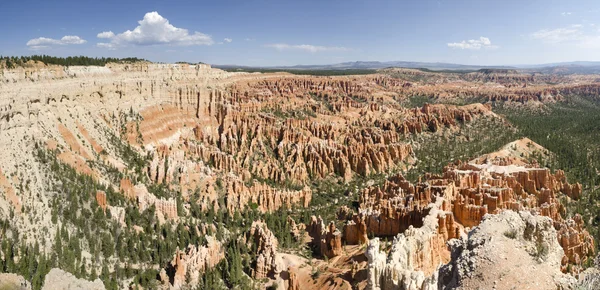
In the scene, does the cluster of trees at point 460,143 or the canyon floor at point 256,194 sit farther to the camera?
the cluster of trees at point 460,143

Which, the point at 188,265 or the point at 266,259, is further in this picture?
the point at 266,259

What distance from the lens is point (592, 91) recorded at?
168m

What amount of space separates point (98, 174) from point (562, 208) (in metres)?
45.0

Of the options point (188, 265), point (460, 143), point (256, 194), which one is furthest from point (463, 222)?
point (460, 143)

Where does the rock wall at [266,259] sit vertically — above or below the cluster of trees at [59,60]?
below

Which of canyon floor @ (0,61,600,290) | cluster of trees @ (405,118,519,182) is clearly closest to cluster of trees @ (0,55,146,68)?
canyon floor @ (0,61,600,290)

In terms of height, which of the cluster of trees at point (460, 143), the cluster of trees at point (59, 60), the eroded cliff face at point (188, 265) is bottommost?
the eroded cliff face at point (188, 265)

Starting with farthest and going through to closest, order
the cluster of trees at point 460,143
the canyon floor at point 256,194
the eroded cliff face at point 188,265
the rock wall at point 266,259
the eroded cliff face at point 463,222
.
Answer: the cluster of trees at point 460,143
the rock wall at point 266,259
the eroded cliff face at point 188,265
the canyon floor at point 256,194
the eroded cliff face at point 463,222

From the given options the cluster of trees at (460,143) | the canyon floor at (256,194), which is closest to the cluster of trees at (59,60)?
the canyon floor at (256,194)

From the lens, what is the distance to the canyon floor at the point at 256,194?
61.2 feet

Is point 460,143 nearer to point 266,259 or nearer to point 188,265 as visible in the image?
point 266,259

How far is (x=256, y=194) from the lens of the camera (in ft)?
153

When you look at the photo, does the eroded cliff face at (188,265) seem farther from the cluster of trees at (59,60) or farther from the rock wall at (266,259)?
the cluster of trees at (59,60)

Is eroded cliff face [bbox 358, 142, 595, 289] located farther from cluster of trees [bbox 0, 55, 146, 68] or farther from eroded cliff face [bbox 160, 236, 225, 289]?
cluster of trees [bbox 0, 55, 146, 68]
